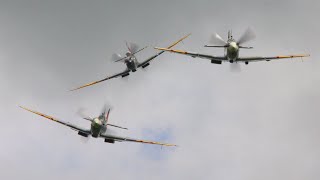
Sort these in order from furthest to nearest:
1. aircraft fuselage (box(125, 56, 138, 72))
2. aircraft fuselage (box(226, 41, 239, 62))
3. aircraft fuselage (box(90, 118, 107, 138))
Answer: aircraft fuselage (box(125, 56, 138, 72)), aircraft fuselage (box(90, 118, 107, 138)), aircraft fuselage (box(226, 41, 239, 62))

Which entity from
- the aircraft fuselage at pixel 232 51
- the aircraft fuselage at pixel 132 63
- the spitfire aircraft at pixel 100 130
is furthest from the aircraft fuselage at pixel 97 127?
the aircraft fuselage at pixel 132 63

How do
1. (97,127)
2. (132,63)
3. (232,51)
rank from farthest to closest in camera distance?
(132,63) < (97,127) < (232,51)

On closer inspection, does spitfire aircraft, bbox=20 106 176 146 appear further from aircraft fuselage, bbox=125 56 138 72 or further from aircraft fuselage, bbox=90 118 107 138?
aircraft fuselage, bbox=125 56 138 72

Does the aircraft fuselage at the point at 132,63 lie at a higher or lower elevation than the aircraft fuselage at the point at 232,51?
higher

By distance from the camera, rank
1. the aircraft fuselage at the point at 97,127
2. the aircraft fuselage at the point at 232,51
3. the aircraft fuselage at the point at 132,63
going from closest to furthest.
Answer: the aircraft fuselage at the point at 232,51 → the aircraft fuselage at the point at 97,127 → the aircraft fuselage at the point at 132,63

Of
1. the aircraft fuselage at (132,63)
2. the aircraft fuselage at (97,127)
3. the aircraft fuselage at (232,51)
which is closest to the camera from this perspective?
the aircraft fuselage at (232,51)

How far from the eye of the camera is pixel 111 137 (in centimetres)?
11419

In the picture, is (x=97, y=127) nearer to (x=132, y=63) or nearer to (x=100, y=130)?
(x=100, y=130)

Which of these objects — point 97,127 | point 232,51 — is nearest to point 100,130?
point 97,127

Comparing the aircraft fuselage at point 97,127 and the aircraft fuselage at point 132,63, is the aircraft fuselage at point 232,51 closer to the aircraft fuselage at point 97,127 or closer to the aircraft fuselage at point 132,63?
the aircraft fuselage at point 97,127

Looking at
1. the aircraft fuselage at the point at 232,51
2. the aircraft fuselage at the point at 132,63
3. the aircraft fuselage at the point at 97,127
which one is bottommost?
the aircraft fuselage at the point at 97,127

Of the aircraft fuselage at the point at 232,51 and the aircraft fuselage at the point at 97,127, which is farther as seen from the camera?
the aircraft fuselage at the point at 97,127

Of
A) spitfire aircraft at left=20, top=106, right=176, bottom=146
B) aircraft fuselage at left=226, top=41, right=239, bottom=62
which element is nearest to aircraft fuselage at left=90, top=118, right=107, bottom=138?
spitfire aircraft at left=20, top=106, right=176, bottom=146

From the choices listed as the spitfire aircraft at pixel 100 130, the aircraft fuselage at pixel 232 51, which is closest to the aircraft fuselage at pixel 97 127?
the spitfire aircraft at pixel 100 130
